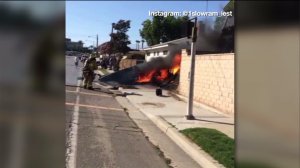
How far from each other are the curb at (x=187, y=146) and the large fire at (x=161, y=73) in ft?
30.7

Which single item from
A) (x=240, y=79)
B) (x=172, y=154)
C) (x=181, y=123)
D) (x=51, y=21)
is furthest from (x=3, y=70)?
(x=181, y=123)

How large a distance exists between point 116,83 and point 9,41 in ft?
72.5

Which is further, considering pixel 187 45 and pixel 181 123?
pixel 187 45

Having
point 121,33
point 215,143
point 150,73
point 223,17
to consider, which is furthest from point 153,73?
point 223,17

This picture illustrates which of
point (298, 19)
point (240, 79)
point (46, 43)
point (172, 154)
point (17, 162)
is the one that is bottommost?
point (172, 154)

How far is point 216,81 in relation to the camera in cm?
1315

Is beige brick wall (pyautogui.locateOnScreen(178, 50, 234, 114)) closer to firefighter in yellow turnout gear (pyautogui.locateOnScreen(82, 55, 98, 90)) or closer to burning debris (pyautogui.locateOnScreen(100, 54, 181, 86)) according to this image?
burning debris (pyautogui.locateOnScreen(100, 54, 181, 86))

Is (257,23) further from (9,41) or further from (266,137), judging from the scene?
(9,41)

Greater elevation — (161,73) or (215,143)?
(161,73)

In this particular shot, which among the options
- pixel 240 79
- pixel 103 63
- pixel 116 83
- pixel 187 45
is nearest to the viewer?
pixel 240 79

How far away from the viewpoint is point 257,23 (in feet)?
5.47

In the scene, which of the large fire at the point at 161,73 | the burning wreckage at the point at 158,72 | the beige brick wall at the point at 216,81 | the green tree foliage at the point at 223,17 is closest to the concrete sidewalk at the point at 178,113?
the beige brick wall at the point at 216,81

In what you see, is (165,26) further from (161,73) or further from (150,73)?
(150,73)

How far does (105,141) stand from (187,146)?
1498 mm
